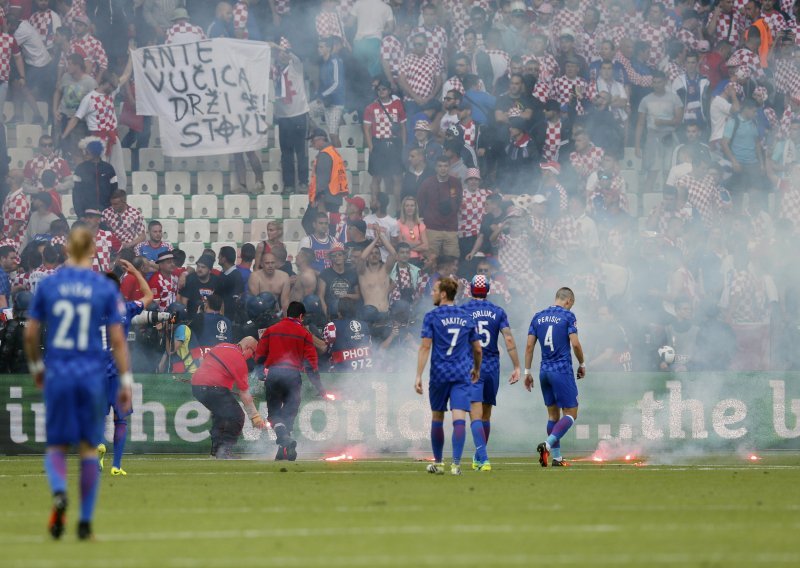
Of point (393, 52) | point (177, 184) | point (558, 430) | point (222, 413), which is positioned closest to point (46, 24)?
point (177, 184)

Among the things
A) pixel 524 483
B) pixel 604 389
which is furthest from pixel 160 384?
pixel 524 483

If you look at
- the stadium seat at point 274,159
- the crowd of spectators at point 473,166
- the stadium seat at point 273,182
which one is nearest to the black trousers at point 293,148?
the crowd of spectators at point 473,166

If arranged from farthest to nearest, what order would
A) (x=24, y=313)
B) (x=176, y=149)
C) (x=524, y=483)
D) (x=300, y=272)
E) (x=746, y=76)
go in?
1. (x=746, y=76)
2. (x=176, y=149)
3. (x=300, y=272)
4. (x=24, y=313)
5. (x=524, y=483)

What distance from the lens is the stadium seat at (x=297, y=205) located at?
26011 millimetres

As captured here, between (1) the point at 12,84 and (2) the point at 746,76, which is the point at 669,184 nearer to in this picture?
(2) the point at 746,76

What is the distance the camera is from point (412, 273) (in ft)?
77.6

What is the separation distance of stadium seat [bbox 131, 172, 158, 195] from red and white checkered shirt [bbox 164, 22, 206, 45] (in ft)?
7.45

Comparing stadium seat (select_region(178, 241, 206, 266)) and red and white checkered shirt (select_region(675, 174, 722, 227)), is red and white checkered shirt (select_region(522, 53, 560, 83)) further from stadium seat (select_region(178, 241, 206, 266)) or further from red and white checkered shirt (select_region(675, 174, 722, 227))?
stadium seat (select_region(178, 241, 206, 266))

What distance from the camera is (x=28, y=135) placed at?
1031 inches

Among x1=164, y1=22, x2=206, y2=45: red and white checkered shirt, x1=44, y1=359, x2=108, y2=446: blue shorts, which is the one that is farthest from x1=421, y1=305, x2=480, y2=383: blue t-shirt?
x1=164, y1=22, x2=206, y2=45: red and white checkered shirt

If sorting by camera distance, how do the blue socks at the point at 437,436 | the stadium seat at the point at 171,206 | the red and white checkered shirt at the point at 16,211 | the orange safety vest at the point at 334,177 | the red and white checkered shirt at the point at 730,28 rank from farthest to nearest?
1. the red and white checkered shirt at the point at 730,28
2. the stadium seat at the point at 171,206
3. the orange safety vest at the point at 334,177
4. the red and white checkered shirt at the point at 16,211
5. the blue socks at the point at 437,436

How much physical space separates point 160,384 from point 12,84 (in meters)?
7.25

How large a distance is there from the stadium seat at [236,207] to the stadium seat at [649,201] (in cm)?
662

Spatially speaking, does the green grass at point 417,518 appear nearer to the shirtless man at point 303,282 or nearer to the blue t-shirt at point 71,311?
the blue t-shirt at point 71,311
